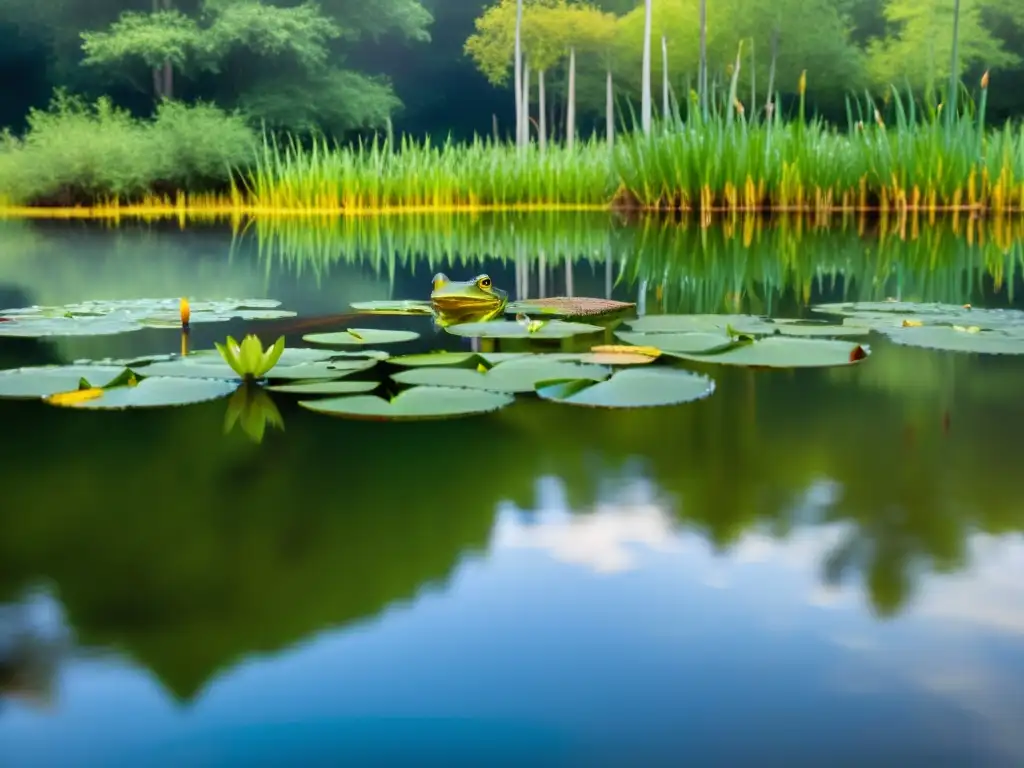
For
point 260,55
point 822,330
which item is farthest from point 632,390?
point 260,55

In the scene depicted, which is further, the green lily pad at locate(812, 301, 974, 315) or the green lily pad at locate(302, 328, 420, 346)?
the green lily pad at locate(812, 301, 974, 315)

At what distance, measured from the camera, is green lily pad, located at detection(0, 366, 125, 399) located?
1580 mm

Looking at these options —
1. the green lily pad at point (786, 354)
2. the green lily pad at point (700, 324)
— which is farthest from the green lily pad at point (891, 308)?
the green lily pad at point (786, 354)

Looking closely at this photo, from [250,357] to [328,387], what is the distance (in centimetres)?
17

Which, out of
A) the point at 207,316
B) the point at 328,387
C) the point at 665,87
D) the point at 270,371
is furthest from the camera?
the point at 665,87

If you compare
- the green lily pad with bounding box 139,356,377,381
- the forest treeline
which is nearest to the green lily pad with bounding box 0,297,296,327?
the green lily pad with bounding box 139,356,377,381

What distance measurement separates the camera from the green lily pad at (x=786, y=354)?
1.78 meters

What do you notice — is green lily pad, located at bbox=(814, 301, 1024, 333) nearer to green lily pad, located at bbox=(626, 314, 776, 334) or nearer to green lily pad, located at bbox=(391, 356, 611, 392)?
green lily pad, located at bbox=(626, 314, 776, 334)

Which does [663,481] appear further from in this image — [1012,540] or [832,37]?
[832,37]

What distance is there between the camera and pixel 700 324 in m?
2.24

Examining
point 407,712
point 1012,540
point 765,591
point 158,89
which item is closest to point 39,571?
point 407,712

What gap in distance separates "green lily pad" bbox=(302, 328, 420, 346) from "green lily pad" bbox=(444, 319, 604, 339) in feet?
0.38

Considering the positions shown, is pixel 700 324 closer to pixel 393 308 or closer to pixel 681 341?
pixel 681 341

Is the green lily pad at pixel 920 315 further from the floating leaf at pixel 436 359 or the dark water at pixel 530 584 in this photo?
the floating leaf at pixel 436 359
